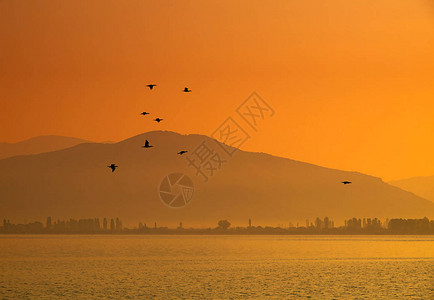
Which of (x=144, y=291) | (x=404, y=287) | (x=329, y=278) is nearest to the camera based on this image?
(x=144, y=291)

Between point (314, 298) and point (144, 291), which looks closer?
point (314, 298)

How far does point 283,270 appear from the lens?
430 ft

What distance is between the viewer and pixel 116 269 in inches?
5261

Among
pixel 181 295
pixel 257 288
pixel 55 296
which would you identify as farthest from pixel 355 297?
pixel 55 296

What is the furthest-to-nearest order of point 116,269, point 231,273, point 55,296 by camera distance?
point 116,269
point 231,273
point 55,296

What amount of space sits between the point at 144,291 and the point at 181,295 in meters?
6.55

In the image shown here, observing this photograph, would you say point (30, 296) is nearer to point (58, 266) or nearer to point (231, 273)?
point (231, 273)

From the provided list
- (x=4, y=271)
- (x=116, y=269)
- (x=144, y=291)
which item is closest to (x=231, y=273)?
(x=116, y=269)

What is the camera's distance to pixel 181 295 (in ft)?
299

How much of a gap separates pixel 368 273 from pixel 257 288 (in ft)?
117

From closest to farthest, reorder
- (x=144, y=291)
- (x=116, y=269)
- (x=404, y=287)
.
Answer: (x=144, y=291)
(x=404, y=287)
(x=116, y=269)

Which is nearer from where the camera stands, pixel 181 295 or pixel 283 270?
pixel 181 295

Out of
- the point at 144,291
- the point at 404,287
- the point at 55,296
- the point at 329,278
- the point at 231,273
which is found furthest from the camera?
the point at 231,273

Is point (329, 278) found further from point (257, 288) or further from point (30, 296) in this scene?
point (30, 296)
